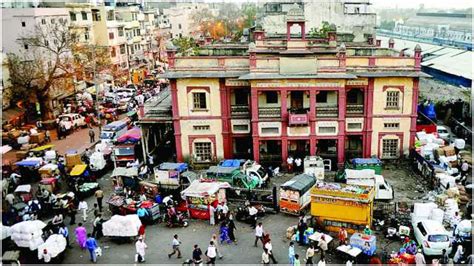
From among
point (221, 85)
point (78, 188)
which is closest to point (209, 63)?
point (221, 85)

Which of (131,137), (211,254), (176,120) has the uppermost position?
(176,120)

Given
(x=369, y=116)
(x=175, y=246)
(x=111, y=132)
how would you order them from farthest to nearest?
1. (x=111, y=132)
2. (x=369, y=116)
3. (x=175, y=246)

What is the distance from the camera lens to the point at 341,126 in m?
30.1

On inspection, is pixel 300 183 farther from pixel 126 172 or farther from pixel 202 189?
pixel 126 172

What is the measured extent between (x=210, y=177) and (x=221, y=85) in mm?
6555

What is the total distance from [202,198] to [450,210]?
12.2 meters

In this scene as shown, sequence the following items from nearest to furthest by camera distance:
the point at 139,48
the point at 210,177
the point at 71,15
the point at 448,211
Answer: the point at 448,211 → the point at 210,177 → the point at 71,15 → the point at 139,48

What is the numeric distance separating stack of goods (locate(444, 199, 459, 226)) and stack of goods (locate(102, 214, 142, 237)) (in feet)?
48.2

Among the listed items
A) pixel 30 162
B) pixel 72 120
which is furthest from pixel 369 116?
pixel 72 120

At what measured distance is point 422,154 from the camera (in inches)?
1195

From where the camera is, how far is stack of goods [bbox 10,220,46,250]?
20.8 m

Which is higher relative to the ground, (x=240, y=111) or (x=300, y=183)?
(x=240, y=111)

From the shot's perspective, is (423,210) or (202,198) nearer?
(423,210)

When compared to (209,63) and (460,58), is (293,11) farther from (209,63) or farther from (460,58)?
(460,58)
